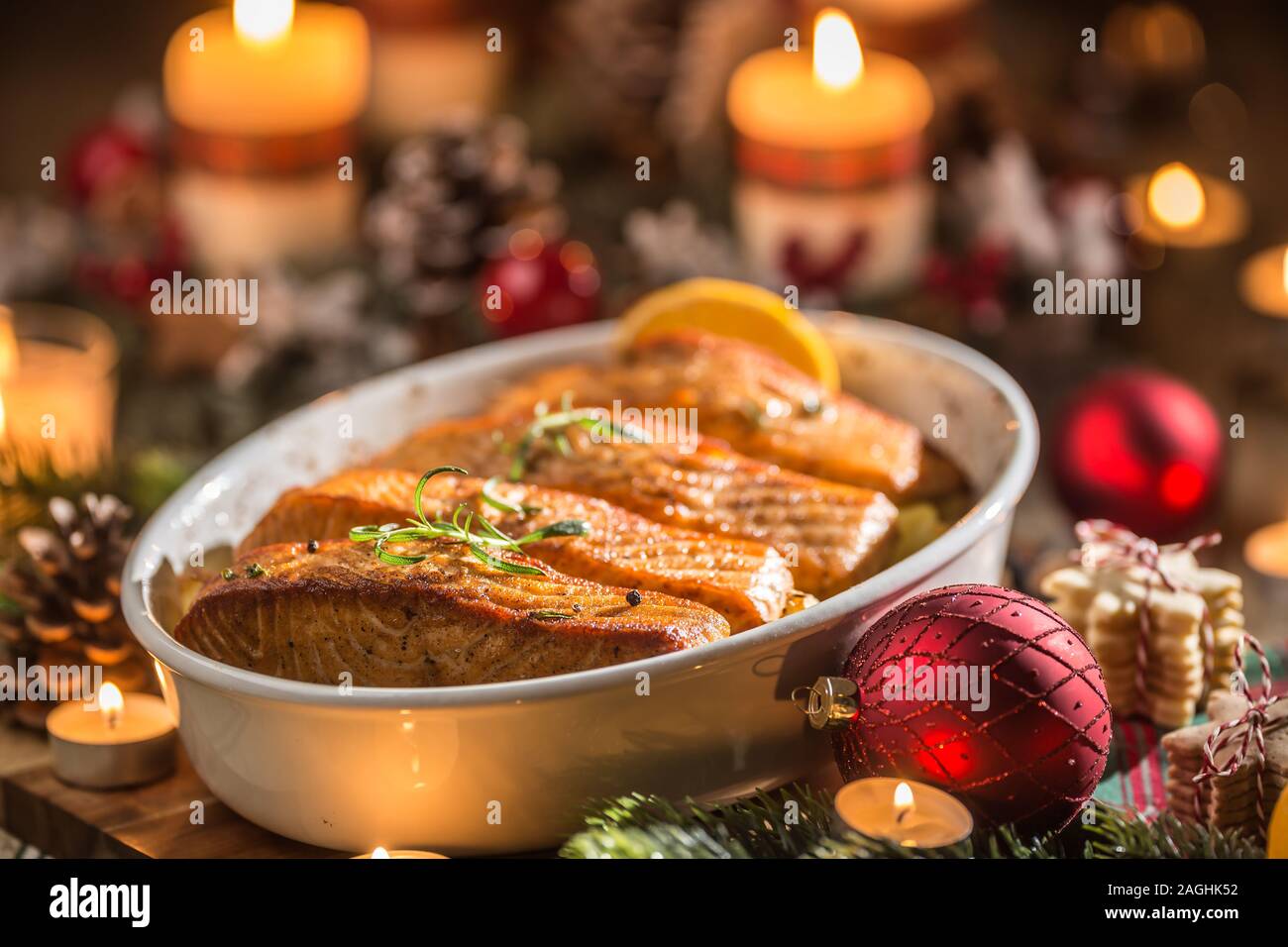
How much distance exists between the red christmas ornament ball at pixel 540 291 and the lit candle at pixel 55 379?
661 mm

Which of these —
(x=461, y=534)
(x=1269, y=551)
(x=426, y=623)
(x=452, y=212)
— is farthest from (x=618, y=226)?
(x=426, y=623)

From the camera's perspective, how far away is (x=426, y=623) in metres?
1.72

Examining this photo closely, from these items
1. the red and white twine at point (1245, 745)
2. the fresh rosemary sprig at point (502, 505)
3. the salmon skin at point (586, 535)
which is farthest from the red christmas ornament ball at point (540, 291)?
the red and white twine at point (1245, 745)

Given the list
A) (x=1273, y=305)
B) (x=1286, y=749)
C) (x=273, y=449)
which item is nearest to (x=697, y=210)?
(x=1273, y=305)

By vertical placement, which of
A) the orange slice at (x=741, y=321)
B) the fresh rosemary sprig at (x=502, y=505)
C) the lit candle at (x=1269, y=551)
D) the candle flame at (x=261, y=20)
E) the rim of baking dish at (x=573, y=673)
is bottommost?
the lit candle at (x=1269, y=551)

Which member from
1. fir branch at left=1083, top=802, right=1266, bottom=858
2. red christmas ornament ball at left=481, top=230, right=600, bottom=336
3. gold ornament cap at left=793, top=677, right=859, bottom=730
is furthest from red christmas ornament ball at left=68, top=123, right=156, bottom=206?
fir branch at left=1083, top=802, right=1266, bottom=858

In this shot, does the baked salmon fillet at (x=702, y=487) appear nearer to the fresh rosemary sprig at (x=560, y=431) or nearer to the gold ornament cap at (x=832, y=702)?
the fresh rosemary sprig at (x=560, y=431)

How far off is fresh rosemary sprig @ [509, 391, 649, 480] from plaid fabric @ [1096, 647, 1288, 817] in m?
0.68

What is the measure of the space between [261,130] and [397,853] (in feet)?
6.00

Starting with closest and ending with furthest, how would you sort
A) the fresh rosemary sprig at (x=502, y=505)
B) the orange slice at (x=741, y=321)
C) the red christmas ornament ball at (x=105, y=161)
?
the fresh rosemary sprig at (x=502, y=505) → the orange slice at (x=741, y=321) → the red christmas ornament ball at (x=105, y=161)

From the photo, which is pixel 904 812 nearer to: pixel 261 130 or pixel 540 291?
pixel 540 291

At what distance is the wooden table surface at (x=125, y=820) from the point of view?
182cm

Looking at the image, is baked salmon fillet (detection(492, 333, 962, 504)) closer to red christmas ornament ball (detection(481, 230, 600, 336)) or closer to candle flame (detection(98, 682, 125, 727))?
red christmas ornament ball (detection(481, 230, 600, 336))

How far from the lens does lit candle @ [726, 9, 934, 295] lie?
10.0 feet
